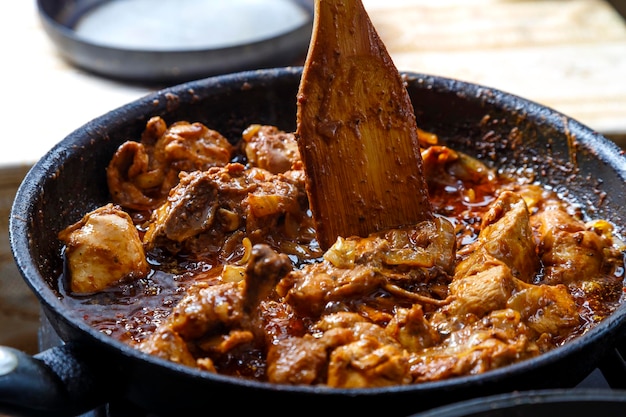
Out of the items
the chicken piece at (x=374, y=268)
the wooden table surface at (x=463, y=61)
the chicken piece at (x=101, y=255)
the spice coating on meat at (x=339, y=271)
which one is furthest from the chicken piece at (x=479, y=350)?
the wooden table surface at (x=463, y=61)

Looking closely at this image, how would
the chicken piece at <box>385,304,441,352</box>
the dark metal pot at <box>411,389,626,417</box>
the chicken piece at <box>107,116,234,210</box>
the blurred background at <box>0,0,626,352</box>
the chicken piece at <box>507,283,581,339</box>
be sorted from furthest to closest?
1. the blurred background at <box>0,0,626,352</box>
2. the chicken piece at <box>107,116,234,210</box>
3. the chicken piece at <box>507,283,581,339</box>
4. the chicken piece at <box>385,304,441,352</box>
5. the dark metal pot at <box>411,389,626,417</box>

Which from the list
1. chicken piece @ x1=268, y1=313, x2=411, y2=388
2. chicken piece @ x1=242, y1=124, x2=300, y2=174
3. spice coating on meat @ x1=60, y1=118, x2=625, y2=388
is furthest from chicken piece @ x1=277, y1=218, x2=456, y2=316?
chicken piece @ x1=242, y1=124, x2=300, y2=174

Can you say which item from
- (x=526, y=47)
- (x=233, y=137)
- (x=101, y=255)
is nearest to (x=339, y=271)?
(x=101, y=255)

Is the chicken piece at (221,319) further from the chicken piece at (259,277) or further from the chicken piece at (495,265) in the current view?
the chicken piece at (495,265)

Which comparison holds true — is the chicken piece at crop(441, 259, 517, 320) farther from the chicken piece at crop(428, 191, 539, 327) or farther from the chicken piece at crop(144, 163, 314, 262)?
the chicken piece at crop(144, 163, 314, 262)

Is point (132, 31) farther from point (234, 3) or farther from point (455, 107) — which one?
point (455, 107)

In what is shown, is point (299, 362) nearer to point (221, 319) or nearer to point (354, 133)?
point (221, 319)
